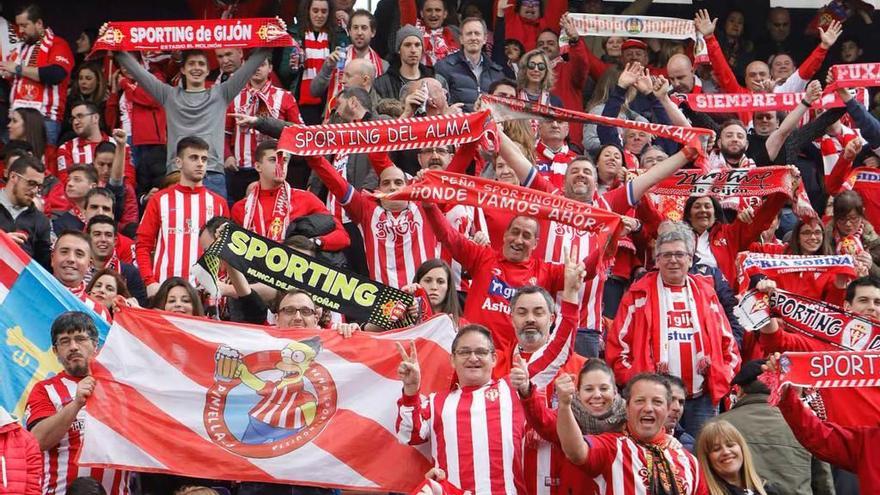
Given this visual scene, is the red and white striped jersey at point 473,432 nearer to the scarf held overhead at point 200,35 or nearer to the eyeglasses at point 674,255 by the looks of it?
the eyeglasses at point 674,255

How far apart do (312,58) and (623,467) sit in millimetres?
7831

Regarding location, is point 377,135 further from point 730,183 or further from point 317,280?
point 730,183

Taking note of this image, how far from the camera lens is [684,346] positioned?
11180 millimetres

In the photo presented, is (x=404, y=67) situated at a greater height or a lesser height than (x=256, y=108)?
greater

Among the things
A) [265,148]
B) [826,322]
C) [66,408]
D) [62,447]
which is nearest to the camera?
[66,408]

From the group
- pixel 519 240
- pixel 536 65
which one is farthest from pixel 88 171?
pixel 519 240

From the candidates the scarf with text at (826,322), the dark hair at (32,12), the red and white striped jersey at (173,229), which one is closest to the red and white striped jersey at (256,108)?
the dark hair at (32,12)

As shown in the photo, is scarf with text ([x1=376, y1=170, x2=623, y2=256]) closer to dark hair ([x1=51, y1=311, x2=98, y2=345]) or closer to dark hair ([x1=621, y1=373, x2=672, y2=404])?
dark hair ([x1=621, y1=373, x2=672, y2=404])

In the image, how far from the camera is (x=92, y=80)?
52.6 feet

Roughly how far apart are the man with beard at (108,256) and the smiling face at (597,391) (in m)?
3.93

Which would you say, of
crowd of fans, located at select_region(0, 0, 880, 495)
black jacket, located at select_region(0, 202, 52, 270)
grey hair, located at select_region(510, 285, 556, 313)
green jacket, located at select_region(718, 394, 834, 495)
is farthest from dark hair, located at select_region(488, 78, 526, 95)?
green jacket, located at select_region(718, 394, 834, 495)

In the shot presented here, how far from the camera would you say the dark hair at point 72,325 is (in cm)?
1003

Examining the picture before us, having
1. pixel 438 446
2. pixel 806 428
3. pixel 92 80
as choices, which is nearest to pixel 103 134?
pixel 92 80

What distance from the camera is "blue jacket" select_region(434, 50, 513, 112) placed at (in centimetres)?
1562
